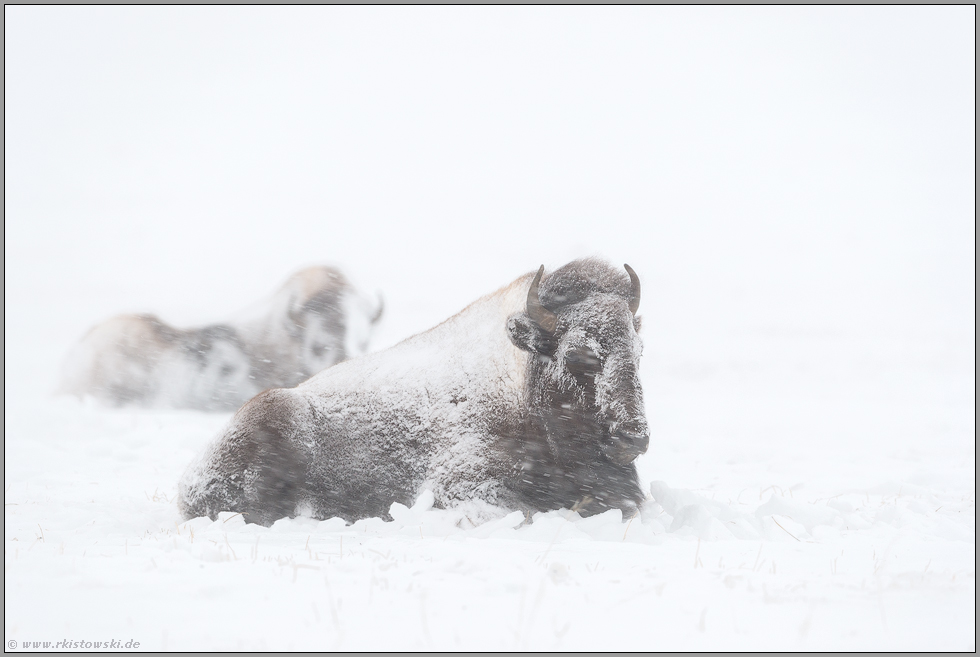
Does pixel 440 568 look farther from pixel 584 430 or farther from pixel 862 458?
pixel 862 458

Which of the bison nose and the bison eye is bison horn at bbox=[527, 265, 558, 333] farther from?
the bison nose

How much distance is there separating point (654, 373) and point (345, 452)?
1222 centimetres

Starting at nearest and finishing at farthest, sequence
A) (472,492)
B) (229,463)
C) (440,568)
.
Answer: (440,568) < (472,492) < (229,463)

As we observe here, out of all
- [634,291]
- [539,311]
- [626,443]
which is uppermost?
[634,291]

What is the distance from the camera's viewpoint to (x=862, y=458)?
26.4 ft

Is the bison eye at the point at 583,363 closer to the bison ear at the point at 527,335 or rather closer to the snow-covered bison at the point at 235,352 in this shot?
the bison ear at the point at 527,335

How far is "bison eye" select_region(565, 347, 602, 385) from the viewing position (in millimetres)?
4348

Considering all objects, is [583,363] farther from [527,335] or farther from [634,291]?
[634,291]

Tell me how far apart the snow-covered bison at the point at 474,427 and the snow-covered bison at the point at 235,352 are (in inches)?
254

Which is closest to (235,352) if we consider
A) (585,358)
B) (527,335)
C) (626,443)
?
(527,335)

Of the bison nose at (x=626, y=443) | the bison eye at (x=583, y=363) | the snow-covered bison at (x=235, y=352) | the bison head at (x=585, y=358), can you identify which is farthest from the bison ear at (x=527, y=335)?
the snow-covered bison at (x=235, y=352)

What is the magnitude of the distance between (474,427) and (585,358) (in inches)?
37.0

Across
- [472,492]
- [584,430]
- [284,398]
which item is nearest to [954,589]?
[584,430]

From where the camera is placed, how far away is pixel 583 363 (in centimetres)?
439
